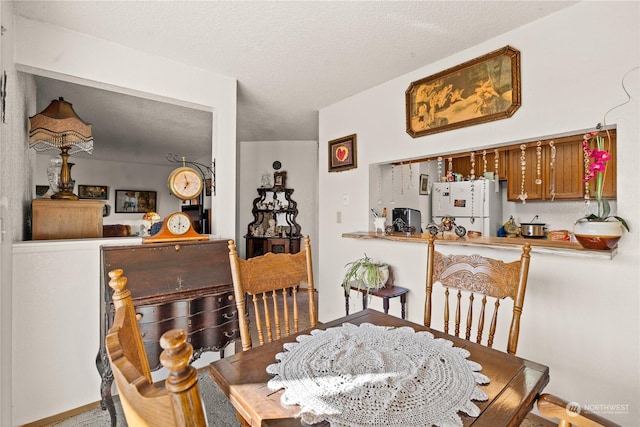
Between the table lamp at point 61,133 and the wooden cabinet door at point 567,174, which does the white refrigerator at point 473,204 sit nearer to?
the wooden cabinet door at point 567,174

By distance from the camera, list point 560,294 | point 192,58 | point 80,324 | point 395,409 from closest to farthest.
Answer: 1. point 395,409
2. point 560,294
3. point 80,324
4. point 192,58

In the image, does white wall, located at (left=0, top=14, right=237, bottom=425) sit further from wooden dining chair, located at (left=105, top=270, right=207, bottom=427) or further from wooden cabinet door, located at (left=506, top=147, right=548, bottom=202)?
wooden cabinet door, located at (left=506, top=147, right=548, bottom=202)

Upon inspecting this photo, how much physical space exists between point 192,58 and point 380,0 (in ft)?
4.88

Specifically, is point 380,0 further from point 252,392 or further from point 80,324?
point 80,324

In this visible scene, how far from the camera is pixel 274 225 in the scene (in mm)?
5312

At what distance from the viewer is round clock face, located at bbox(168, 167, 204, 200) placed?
2.31m

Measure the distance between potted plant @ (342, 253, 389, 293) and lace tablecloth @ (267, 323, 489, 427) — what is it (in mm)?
1286

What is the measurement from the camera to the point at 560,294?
1.88 m

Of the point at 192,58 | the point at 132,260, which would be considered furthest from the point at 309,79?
the point at 132,260

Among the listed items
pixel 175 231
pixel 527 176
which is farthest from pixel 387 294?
pixel 527 176

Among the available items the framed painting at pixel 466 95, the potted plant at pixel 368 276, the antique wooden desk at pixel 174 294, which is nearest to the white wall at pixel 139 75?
the antique wooden desk at pixel 174 294

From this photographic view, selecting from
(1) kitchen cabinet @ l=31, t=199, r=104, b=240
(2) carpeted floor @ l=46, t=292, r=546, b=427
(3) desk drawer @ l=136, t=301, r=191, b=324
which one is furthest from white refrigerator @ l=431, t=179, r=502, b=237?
(1) kitchen cabinet @ l=31, t=199, r=104, b=240

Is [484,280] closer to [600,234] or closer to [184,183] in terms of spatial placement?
[600,234]

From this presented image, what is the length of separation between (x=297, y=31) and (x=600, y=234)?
84.5 inches
